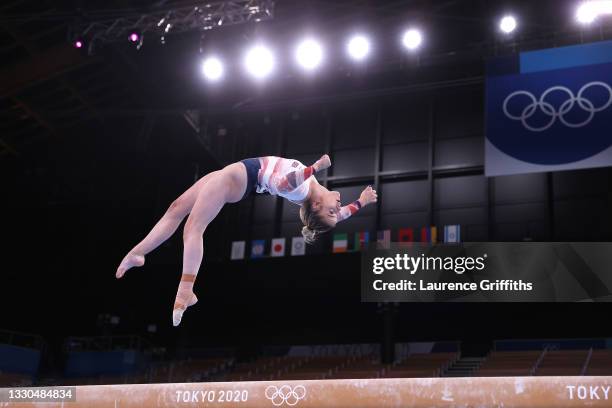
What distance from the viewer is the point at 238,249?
19.6 meters

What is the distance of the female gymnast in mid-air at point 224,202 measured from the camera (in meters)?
7.24

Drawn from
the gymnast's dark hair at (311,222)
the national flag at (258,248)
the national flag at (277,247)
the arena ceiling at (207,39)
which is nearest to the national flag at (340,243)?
the national flag at (277,247)

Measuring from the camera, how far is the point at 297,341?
21.2 meters

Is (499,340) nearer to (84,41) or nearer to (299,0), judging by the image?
(299,0)

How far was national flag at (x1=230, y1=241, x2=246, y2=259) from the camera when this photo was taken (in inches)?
768

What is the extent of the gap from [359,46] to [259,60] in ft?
7.49

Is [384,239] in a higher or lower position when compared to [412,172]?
lower

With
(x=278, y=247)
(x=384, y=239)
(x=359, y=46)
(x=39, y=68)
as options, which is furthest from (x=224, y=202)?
(x=278, y=247)

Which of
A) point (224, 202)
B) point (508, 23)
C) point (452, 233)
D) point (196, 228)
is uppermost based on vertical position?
point (508, 23)

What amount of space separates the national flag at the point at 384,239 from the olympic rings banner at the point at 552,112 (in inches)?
96.7

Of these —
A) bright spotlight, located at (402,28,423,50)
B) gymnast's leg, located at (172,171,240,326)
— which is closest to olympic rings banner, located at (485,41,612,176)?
bright spotlight, located at (402,28,423,50)

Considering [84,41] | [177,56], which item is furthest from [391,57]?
[84,41]

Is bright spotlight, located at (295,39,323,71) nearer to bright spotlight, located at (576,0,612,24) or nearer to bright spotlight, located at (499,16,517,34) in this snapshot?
bright spotlight, located at (499,16,517,34)

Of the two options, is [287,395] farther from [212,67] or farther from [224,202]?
[212,67]
